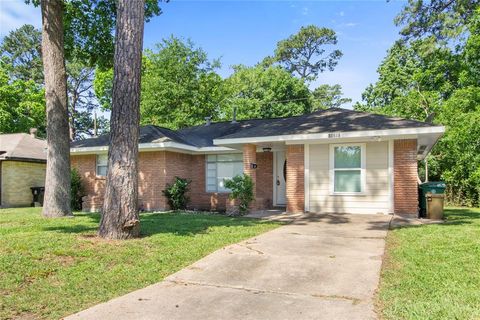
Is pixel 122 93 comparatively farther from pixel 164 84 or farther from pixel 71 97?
pixel 71 97

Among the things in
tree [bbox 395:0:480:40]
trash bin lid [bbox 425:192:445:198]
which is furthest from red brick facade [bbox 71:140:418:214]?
tree [bbox 395:0:480:40]

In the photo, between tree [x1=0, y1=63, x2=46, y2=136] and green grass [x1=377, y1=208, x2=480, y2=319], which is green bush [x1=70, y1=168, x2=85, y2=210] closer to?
green grass [x1=377, y1=208, x2=480, y2=319]

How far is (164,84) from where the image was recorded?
3150 centimetres

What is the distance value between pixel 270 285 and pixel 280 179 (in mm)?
10137

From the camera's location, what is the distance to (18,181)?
20109mm

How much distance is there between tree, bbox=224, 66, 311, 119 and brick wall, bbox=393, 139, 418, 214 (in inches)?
866

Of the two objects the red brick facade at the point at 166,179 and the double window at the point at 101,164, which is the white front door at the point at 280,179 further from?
the double window at the point at 101,164

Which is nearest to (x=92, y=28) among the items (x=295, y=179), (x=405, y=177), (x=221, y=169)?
(x=221, y=169)

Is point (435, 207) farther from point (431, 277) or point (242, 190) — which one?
point (431, 277)

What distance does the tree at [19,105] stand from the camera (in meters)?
29.3

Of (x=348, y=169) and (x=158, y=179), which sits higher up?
(x=348, y=169)

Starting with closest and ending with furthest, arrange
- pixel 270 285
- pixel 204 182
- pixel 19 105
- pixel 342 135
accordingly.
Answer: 1. pixel 270 285
2. pixel 342 135
3. pixel 204 182
4. pixel 19 105

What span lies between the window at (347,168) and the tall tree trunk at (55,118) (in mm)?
8237

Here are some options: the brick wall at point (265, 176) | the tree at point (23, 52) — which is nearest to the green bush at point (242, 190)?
the brick wall at point (265, 176)
